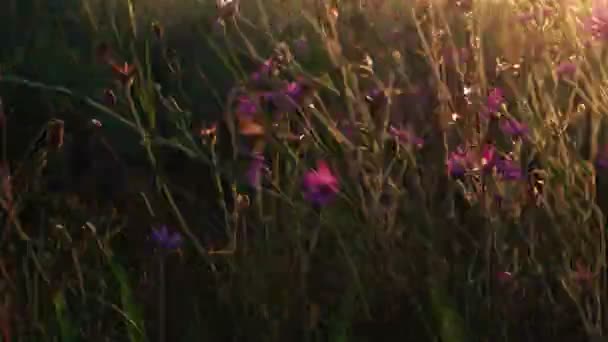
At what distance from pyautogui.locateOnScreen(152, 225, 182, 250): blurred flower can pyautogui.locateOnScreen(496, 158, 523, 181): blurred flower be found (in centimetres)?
47

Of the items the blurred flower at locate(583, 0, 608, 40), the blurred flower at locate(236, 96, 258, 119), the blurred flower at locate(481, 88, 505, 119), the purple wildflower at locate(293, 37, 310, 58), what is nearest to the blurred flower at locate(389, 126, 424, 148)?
the blurred flower at locate(481, 88, 505, 119)

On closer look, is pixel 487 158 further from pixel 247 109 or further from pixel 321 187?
pixel 247 109

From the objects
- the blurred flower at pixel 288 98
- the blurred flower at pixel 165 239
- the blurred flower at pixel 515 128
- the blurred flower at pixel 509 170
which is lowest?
the blurred flower at pixel 165 239

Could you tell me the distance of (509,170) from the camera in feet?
4.36

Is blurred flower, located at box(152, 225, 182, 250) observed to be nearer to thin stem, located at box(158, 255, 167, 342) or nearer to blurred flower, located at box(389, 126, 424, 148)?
thin stem, located at box(158, 255, 167, 342)

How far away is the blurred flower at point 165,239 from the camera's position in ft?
4.71

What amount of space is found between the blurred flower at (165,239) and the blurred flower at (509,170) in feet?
1.55

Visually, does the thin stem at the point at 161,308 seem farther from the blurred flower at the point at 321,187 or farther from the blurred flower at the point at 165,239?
the blurred flower at the point at 321,187

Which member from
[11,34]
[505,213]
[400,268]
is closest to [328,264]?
[400,268]

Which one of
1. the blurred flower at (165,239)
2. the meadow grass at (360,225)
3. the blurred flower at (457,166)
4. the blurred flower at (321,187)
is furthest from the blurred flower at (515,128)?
the blurred flower at (165,239)

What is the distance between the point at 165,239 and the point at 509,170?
0.50 metres

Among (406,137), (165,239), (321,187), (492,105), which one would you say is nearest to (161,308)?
(165,239)

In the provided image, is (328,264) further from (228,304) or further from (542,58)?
(542,58)

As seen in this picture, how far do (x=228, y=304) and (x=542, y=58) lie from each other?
609 mm
